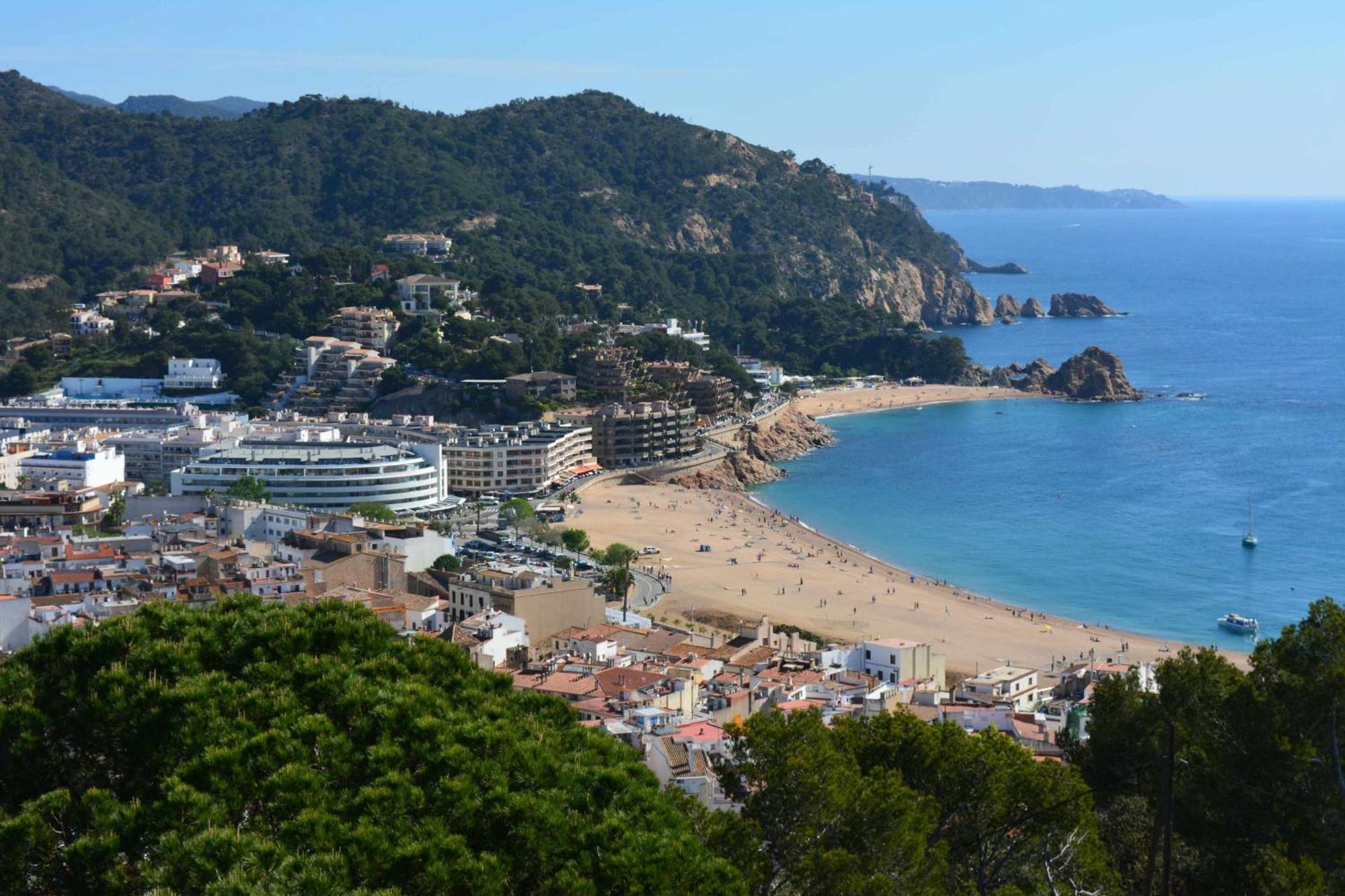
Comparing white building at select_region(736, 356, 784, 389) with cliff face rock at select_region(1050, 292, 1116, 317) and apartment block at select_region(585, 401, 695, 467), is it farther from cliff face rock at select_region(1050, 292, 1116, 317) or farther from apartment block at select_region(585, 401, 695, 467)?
cliff face rock at select_region(1050, 292, 1116, 317)

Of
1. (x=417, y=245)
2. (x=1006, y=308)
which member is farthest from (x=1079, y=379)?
(x=1006, y=308)

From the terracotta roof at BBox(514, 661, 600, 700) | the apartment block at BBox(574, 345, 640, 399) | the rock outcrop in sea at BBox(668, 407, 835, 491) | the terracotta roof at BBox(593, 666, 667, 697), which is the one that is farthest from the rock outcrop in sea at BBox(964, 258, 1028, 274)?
the terracotta roof at BBox(514, 661, 600, 700)

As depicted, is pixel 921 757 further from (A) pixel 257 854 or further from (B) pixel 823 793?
(A) pixel 257 854

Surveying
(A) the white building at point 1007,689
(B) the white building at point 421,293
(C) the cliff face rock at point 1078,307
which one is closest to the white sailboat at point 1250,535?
(A) the white building at point 1007,689

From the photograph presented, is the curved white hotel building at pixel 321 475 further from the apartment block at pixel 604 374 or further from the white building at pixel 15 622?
the white building at pixel 15 622

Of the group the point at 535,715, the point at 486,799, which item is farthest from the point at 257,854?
the point at 535,715
